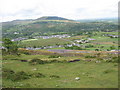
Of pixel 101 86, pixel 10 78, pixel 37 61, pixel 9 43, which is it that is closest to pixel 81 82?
pixel 101 86

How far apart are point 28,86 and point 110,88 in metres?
12.9

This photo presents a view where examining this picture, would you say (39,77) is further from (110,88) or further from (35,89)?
(110,88)

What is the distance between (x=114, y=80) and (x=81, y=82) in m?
5.76

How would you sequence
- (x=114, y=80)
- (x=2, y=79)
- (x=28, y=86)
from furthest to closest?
(x=2, y=79) → (x=114, y=80) → (x=28, y=86)

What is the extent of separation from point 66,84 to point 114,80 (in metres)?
8.45

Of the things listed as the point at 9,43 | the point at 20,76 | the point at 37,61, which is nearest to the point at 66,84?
the point at 20,76

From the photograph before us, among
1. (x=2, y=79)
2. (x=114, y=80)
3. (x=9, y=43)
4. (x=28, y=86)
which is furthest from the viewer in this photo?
(x=9, y=43)

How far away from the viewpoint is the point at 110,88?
24812mm

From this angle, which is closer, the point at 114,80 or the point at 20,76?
the point at 114,80

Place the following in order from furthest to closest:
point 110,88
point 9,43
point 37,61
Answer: point 9,43
point 37,61
point 110,88

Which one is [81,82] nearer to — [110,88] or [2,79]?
[110,88]

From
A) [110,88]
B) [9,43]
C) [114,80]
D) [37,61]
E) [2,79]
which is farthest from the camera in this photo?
[9,43]

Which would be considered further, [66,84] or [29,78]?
[29,78]

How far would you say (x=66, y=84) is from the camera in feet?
92.4
